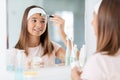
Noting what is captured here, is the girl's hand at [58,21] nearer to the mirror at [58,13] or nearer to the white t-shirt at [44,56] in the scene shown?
the mirror at [58,13]

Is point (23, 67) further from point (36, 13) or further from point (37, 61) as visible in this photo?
point (36, 13)

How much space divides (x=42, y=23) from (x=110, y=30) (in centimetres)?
52

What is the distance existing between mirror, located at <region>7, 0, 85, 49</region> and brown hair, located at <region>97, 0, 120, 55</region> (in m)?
0.45

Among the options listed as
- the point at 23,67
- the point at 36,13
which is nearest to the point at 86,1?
the point at 36,13

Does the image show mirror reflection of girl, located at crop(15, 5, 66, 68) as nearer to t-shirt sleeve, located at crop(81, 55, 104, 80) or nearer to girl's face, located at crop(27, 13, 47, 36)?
girl's face, located at crop(27, 13, 47, 36)

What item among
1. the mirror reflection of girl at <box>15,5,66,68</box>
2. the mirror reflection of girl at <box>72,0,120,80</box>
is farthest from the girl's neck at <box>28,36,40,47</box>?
the mirror reflection of girl at <box>72,0,120,80</box>

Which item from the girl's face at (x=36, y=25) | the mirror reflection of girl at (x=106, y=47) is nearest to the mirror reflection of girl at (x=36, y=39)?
the girl's face at (x=36, y=25)

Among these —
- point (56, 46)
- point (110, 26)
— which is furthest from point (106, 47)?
point (56, 46)

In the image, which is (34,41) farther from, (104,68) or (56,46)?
(104,68)

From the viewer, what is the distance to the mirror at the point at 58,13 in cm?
140

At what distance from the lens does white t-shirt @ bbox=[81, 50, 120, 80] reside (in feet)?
3.69

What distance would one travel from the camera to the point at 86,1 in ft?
5.80

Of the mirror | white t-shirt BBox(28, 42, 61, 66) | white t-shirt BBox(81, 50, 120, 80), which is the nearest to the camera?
white t-shirt BBox(81, 50, 120, 80)

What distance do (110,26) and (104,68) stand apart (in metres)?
0.23
